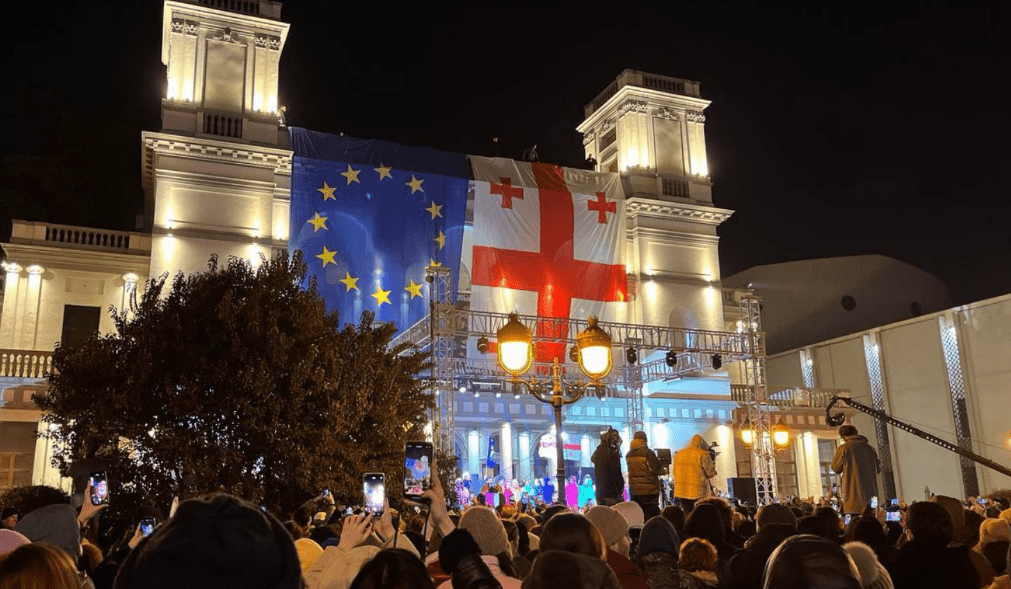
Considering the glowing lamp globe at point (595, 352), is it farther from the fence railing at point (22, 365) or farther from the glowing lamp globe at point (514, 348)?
the fence railing at point (22, 365)

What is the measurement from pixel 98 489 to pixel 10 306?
2322 centimetres

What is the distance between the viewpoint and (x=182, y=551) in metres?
1.90

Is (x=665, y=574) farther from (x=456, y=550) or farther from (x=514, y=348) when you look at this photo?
(x=514, y=348)

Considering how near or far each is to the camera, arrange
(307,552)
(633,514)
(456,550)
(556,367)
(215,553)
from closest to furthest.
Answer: (215,553)
(456,550)
(307,552)
(633,514)
(556,367)

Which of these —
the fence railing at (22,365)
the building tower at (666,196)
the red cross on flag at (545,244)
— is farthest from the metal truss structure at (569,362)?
the fence railing at (22,365)

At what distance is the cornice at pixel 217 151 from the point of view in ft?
85.6

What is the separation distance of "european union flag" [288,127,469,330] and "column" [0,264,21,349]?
842cm

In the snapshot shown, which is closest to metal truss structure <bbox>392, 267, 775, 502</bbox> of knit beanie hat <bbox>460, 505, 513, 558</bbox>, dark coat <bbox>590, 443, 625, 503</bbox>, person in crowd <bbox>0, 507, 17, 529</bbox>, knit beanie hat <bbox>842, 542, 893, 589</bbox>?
dark coat <bbox>590, 443, 625, 503</bbox>

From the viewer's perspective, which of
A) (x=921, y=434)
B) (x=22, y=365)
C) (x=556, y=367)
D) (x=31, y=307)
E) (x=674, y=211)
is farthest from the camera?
(x=674, y=211)

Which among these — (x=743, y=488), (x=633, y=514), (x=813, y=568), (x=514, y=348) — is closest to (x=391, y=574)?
(x=813, y=568)

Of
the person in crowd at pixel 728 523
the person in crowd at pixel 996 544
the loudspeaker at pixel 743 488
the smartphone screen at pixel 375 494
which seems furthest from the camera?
the loudspeaker at pixel 743 488

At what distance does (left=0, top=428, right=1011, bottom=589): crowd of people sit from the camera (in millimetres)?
1929

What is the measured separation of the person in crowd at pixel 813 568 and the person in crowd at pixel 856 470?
780 centimetres

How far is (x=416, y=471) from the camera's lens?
176 inches
